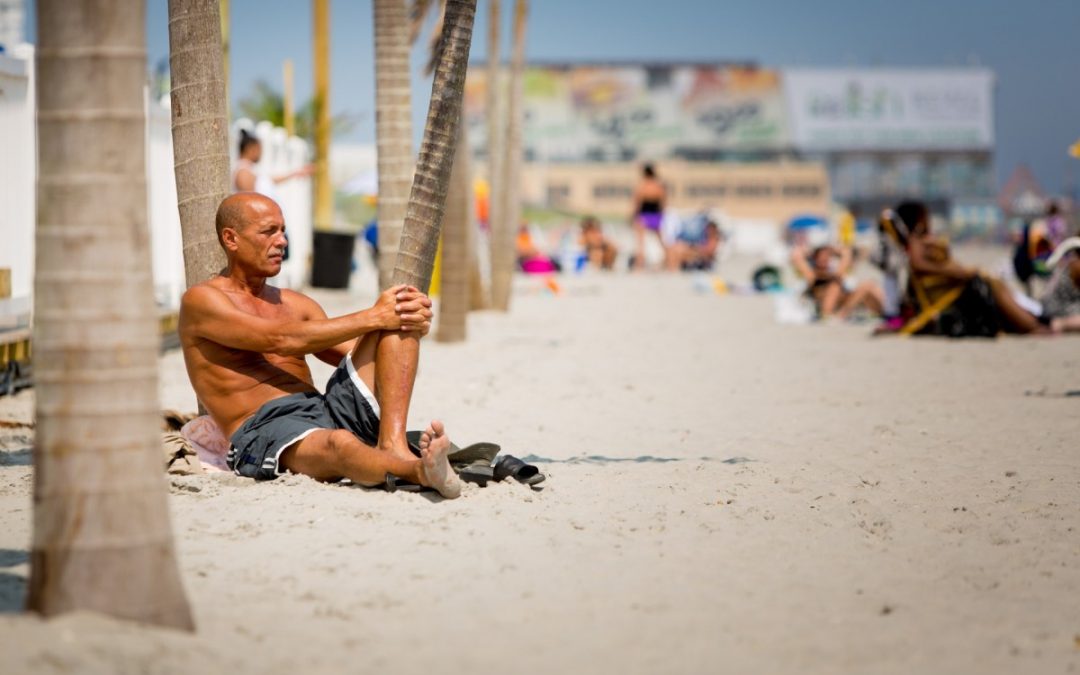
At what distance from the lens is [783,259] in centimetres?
4138

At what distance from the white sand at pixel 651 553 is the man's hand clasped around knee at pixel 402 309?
66cm

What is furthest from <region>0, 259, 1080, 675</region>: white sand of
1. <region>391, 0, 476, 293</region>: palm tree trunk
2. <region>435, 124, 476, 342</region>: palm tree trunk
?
<region>435, 124, 476, 342</region>: palm tree trunk

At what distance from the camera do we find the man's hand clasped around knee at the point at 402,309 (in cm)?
511

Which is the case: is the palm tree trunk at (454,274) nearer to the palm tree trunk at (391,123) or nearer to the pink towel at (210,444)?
the palm tree trunk at (391,123)

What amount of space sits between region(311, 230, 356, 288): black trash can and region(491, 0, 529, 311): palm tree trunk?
7.11 feet

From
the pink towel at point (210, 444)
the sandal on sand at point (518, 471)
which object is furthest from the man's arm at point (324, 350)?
the sandal on sand at point (518, 471)

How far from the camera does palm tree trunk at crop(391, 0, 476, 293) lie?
5535 millimetres

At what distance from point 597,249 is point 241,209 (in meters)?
28.4

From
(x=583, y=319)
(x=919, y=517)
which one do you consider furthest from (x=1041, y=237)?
(x=919, y=517)

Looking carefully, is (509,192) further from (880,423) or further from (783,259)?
(783,259)

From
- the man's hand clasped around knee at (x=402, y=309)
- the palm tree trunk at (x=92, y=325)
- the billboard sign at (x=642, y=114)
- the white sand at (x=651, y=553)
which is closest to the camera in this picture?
the palm tree trunk at (x=92, y=325)

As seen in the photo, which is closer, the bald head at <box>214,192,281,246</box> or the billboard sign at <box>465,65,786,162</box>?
the bald head at <box>214,192,281,246</box>

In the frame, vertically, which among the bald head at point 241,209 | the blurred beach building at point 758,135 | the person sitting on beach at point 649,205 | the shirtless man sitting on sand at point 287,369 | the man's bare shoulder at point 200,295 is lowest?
the shirtless man sitting on sand at point 287,369

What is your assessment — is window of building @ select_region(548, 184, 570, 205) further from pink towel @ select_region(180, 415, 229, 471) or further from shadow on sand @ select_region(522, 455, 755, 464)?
Result: pink towel @ select_region(180, 415, 229, 471)
